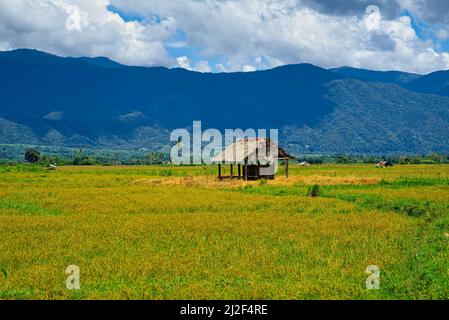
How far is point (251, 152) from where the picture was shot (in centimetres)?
4147

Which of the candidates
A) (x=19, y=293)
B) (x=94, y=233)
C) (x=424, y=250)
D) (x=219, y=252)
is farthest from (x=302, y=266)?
(x=94, y=233)

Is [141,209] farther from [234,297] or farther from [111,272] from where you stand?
[234,297]

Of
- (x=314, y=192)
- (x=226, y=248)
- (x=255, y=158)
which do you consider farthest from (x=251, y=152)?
(x=226, y=248)

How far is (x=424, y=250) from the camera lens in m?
11.8

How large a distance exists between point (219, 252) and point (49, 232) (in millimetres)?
6003

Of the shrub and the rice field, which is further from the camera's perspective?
the shrub

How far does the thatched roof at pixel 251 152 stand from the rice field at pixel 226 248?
18291 mm

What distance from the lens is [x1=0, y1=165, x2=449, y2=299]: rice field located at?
8.63 metres

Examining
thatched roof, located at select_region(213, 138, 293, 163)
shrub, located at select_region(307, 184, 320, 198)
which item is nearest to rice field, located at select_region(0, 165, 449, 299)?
shrub, located at select_region(307, 184, 320, 198)

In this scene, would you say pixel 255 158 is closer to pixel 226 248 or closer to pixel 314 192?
pixel 314 192

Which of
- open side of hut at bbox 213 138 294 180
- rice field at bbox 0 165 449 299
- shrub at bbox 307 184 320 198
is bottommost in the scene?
rice field at bbox 0 165 449 299

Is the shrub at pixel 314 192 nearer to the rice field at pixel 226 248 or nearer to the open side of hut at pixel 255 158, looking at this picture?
the rice field at pixel 226 248

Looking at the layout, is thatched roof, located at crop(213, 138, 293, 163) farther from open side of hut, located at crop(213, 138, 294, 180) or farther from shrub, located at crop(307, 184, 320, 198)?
shrub, located at crop(307, 184, 320, 198)

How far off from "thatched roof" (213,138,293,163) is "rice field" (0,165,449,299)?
1829 centimetres
